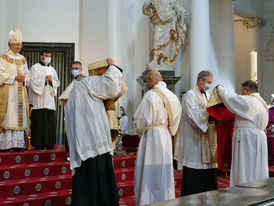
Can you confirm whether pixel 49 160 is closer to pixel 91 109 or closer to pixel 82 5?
pixel 91 109

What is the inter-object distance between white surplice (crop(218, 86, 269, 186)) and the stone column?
4.62 metres

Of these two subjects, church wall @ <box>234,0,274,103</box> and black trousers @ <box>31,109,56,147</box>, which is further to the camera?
church wall @ <box>234,0,274,103</box>

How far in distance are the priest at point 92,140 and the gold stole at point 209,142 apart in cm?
151

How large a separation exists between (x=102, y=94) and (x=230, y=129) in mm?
2436

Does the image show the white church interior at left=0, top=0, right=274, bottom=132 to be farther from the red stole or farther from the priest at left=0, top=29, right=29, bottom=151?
the red stole

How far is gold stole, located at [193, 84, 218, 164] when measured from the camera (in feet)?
17.5

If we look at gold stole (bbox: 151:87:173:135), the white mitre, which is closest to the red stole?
gold stole (bbox: 151:87:173:135)

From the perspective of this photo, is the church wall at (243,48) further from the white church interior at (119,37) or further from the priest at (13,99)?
the priest at (13,99)

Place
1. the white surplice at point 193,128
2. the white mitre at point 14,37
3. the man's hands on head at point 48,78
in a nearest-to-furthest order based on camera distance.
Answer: the white surplice at point 193,128, the white mitre at point 14,37, the man's hands on head at point 48,78

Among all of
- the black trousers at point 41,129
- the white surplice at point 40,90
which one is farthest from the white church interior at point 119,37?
the black trousers at point 41,129

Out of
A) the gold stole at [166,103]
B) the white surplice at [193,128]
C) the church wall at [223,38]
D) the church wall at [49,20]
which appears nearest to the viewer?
the gold stole at [166,103]

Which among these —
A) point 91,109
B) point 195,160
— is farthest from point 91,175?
point 195,160

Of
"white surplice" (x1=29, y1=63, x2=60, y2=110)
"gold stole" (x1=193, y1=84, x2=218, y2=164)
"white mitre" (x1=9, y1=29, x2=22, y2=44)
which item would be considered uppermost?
"white mitre" (x1=9, y1=29, x2=22, y2=44)

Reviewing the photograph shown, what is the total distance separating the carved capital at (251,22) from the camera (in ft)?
46.5
